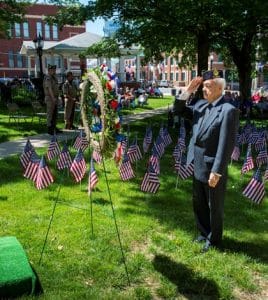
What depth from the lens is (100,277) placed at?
489cm

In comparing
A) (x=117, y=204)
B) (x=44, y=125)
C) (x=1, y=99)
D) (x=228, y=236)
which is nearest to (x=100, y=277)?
(x=228, y=236)

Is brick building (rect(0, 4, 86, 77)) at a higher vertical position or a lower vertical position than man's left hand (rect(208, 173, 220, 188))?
higher

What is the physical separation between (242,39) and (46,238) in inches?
758

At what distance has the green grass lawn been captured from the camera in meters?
4.71

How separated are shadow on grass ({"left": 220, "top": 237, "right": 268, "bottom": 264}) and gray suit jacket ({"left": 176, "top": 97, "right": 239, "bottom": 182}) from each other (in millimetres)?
1033

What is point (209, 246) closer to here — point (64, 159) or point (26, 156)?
point (64, 159)

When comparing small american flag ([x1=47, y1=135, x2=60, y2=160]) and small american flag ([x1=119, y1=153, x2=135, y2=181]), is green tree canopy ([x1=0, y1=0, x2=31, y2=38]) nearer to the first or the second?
small american flag ([x1=47, y1=135, x2=60, y2=160])

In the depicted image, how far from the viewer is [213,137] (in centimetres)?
511

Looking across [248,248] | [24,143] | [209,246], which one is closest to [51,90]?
[24,143]

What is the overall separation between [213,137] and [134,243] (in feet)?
5.75

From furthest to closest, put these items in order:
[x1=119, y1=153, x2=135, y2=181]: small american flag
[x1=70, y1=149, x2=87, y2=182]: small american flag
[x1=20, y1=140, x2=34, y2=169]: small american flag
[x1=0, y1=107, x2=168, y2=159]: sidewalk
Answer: [x1=0, y1=107, x2=168, y2=159]: sidewalk < [x1=20, y1=140, x2=34, y2=169]: small american flag < [x1=119, y1=153, x2=135, y2=181]: small american flag < [x1=70, y1=149, x2=87, y2=182]: small american flag

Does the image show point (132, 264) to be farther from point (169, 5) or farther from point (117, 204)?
point (169, 5)

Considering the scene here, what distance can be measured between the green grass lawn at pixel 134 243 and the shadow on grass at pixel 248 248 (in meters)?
0.01

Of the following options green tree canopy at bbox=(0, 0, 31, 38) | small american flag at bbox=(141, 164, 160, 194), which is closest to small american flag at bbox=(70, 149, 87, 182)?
small american flag at bbox=(141, 164, 160, 194)
